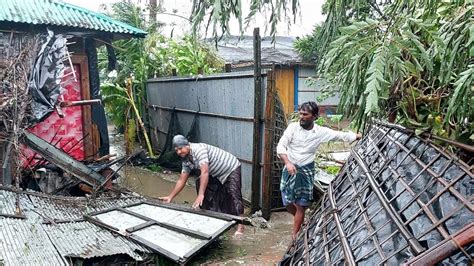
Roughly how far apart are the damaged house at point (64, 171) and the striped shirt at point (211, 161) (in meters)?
0.60

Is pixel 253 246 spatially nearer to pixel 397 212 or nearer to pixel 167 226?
pixel 167 226

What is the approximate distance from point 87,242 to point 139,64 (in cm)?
840

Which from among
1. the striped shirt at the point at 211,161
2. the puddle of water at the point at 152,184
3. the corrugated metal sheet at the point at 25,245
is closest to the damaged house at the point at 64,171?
the corrugated metal sheet at the point at 25,245

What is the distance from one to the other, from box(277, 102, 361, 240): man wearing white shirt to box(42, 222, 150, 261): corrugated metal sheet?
1.82 meters

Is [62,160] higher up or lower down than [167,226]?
higher up

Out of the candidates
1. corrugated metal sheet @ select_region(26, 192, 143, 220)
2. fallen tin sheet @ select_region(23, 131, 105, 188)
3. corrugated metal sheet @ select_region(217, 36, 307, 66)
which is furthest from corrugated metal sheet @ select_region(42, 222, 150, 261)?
corrugated metal sheet @ select_region(217, 36, 307, 66)

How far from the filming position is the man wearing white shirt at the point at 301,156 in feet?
16.4

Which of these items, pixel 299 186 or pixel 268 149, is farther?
pixel 268 149

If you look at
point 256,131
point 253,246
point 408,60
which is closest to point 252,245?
point 253,246

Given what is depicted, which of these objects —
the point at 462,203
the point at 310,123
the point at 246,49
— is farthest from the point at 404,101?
the point at 246,49

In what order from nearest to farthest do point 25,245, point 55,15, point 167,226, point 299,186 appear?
point 25,245 < point 167,226 < point 299,186 < point 55,15

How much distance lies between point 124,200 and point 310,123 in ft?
9.58

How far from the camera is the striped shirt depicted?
530 cm

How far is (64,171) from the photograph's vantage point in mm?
6379
